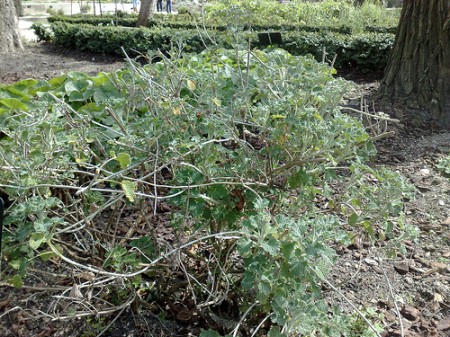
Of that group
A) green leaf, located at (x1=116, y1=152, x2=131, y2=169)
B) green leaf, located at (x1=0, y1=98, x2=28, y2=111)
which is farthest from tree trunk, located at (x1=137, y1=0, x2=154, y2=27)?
green leaf, located at (x1=116, y1=152, x2=131, y2=169)

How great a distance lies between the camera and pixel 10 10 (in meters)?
9.39

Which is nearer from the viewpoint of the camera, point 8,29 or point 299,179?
point 299,179

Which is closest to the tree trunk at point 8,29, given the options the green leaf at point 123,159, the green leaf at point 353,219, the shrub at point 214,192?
the shrub at point 214,192

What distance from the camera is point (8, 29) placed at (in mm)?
9617

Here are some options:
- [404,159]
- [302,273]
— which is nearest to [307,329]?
[302,273]

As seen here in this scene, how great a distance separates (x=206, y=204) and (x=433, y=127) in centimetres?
362

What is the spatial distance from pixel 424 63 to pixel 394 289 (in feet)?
10.2

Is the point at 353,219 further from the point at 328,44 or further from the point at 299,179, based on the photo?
the point at 328,44

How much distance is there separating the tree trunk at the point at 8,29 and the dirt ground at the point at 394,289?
7725mm

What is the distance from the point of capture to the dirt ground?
88.4 inches

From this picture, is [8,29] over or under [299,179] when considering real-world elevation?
under

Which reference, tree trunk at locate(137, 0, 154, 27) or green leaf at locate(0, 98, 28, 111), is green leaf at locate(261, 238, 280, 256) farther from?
tree trunk at locate(137, 0, 154, 27)

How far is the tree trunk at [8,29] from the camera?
9.27m

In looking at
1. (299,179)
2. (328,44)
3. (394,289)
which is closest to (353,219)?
(299,179)
